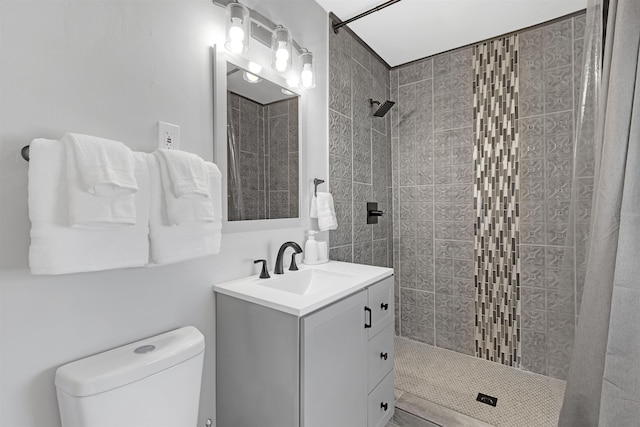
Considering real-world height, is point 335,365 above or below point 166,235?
below

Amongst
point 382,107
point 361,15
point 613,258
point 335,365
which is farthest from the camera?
point 382,107

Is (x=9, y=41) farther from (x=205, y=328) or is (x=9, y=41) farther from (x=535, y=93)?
(x=535, y=93)

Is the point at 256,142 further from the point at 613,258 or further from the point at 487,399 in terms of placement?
the point at 487,399

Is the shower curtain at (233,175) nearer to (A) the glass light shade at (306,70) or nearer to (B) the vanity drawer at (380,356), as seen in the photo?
(A) the glass light shade at (306,70)

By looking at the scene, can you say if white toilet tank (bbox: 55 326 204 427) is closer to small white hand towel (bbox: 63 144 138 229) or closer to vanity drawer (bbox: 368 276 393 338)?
small white hand towel (bbox: 63 144 138 229)

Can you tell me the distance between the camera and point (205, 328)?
123 centimetres

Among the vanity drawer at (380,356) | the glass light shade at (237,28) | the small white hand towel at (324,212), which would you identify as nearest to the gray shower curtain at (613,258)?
the vanity drawer at (380,356)

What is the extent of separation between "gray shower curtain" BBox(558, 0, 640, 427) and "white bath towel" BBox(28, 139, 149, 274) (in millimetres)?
1544

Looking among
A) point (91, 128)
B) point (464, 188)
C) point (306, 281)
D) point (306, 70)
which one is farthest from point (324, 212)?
point (464, 188)

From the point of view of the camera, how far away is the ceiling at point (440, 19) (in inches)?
72.9

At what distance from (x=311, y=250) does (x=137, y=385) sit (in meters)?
0.98

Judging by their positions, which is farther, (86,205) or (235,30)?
(235,30)

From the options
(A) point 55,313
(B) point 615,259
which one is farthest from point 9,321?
(B) point 615,259

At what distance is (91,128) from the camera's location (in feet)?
3.05
